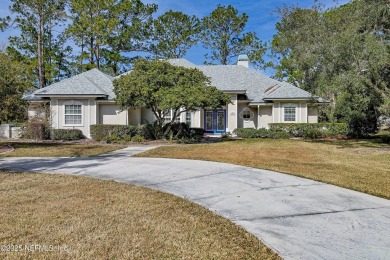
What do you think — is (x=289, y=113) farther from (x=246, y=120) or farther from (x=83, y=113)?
(x=83, y=113)

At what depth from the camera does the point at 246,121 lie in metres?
23.9

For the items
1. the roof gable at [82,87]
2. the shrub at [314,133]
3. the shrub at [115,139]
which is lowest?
the shrub at [115,139]

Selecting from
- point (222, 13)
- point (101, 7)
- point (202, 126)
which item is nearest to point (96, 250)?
point (202, 126)

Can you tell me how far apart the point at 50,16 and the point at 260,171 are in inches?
1362

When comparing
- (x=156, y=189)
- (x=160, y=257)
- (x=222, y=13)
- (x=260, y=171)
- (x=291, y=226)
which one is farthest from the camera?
(x=222, y=13)

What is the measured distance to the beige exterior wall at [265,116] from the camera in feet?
76.0

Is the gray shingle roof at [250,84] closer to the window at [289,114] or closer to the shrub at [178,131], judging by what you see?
the window at [289,114]

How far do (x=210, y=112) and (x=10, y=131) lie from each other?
1594 centimetres

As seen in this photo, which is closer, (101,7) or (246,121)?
(246,121)

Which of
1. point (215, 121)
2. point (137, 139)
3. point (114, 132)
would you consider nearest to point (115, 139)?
point (114, 132)

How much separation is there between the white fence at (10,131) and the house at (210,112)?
1.76 m

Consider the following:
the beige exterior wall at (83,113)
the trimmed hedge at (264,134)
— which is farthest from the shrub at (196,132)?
the beige exterior wall at (83,113)

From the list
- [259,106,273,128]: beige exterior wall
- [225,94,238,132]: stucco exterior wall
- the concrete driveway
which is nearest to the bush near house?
[225,94,238,132]: stucco exterior wall

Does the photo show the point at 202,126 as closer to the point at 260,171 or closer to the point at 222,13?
the point at 260,171
